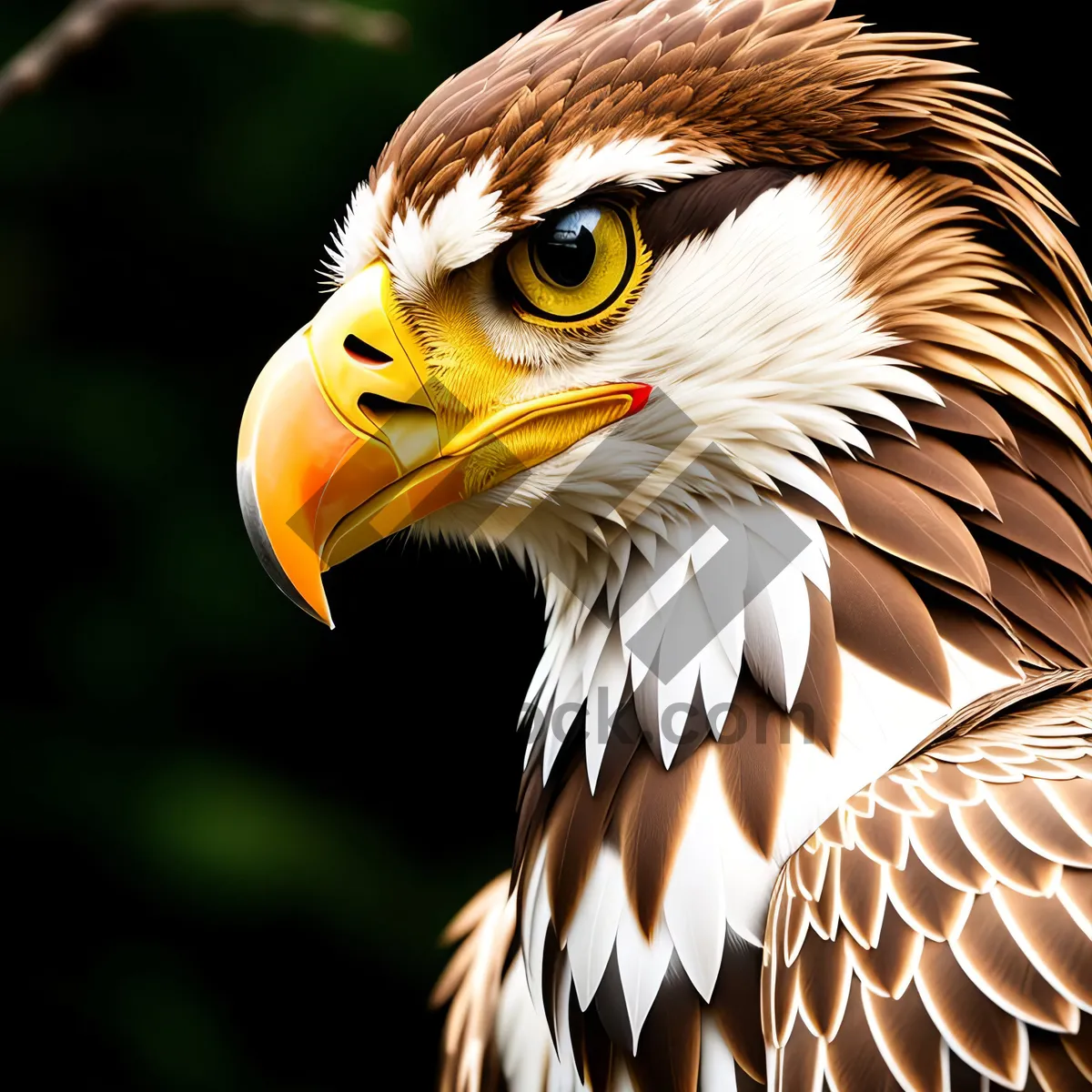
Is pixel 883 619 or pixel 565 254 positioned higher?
pixel 565 254

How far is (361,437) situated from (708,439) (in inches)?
13.6

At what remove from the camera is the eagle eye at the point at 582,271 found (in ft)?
4.49

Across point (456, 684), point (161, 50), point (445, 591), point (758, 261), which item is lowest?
point (456, 684)

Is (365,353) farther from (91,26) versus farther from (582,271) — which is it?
(91,26)

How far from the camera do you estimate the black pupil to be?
1361mm

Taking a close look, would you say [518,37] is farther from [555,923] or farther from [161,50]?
[161,50]

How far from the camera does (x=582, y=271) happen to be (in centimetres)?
138

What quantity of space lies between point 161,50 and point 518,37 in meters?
1.96

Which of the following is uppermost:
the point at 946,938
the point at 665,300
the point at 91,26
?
the point at 91,26

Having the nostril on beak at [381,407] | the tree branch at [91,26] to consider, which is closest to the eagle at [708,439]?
the nostril on beak at [381,407]

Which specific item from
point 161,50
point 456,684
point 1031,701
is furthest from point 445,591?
point 1031,701

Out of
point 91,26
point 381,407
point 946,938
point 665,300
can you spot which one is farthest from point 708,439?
point 91,26

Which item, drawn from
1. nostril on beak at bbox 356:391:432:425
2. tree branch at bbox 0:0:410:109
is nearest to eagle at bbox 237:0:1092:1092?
nostril on beak at bbox 356:391:432:425

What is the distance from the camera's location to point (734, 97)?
1329mm
